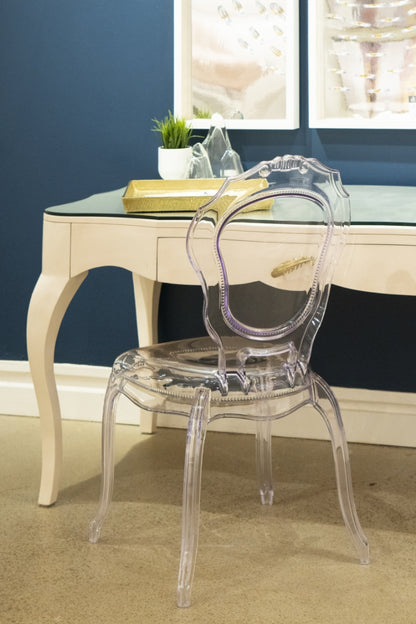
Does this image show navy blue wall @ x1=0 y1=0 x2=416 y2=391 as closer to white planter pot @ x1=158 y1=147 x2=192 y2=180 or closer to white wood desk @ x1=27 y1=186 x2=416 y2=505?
white planter pot @ x1=158 y1=147 x2=192 y2=180

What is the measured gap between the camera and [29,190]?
111 inches

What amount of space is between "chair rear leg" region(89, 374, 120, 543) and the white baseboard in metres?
0.76

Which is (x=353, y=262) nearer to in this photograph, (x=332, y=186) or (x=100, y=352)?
(x=332, y=186)

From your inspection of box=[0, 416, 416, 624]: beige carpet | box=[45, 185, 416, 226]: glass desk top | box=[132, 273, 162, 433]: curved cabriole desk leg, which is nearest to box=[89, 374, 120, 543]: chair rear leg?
box=[0, 416, 416, 624]: beige carpet

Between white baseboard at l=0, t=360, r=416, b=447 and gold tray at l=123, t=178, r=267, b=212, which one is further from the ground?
gold tray at l=123, t=178, r=267, b=212

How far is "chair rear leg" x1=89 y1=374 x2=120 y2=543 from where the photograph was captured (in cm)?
201

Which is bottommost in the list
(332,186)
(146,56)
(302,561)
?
(302,561)

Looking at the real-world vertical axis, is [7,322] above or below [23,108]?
below

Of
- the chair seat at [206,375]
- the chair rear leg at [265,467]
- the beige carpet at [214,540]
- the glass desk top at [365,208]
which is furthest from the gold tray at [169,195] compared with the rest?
the beige carpet at [214,540]

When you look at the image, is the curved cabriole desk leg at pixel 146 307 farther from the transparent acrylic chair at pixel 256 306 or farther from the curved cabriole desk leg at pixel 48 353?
the transparent acrylic chair at pixel 256 306

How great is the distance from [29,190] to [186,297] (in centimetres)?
60

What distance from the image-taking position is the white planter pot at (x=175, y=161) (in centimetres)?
247

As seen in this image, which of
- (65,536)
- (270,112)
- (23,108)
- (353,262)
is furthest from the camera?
(23,108)

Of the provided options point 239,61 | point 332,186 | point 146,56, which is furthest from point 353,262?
point 146,56
